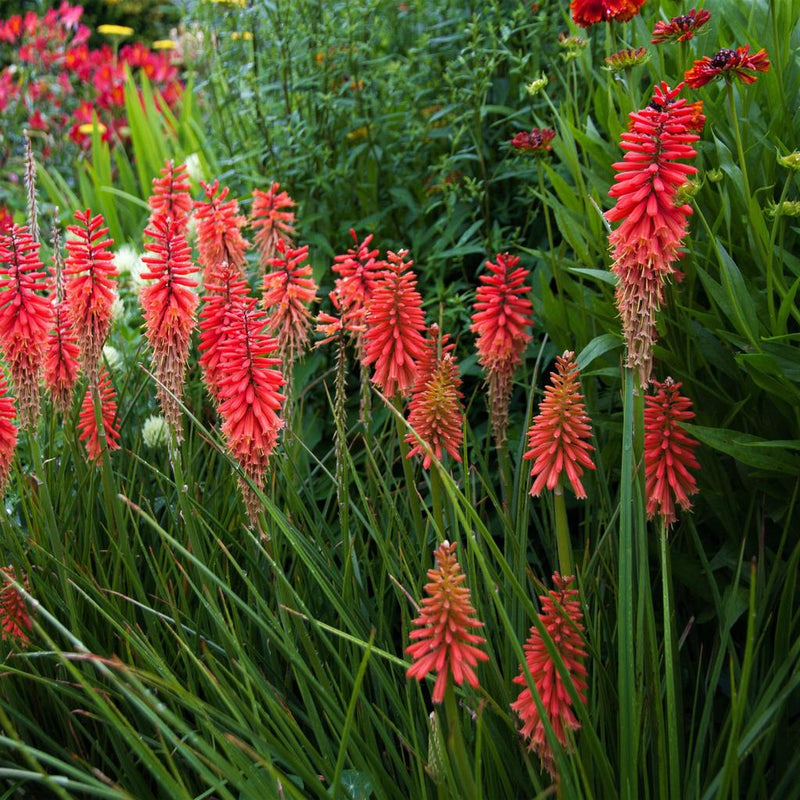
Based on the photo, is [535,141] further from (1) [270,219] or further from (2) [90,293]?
(2) [90,293]

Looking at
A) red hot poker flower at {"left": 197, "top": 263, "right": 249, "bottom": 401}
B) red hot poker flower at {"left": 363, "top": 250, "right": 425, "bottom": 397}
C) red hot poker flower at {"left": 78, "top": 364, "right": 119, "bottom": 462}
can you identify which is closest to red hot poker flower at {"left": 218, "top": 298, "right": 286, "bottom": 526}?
red hot poker flower at {"left": 197, "top": 263, "right": 249, "bottom": 401}

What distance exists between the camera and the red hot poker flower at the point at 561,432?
77.2 inches

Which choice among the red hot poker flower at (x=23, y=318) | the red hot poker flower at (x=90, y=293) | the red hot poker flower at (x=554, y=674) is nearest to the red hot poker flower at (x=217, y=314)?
the red hot poker flower at (x=90, y=293)

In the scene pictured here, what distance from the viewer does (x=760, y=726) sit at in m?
1.87

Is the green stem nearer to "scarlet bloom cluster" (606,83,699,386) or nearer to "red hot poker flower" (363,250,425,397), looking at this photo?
"scarlet bloom cluster" (606,83,699,386)

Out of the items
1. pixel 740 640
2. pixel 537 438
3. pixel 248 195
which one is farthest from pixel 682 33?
pixel 248 195

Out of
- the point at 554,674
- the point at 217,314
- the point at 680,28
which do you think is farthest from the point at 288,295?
the point at 554,674

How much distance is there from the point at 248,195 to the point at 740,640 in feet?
10.9

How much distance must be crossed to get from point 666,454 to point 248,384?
945 millimetres

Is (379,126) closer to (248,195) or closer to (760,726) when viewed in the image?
(248,195)

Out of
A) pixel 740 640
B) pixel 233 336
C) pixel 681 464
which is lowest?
pixel 740 640

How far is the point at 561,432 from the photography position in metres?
1.99

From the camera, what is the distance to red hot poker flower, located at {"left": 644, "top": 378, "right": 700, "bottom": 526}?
2.14m

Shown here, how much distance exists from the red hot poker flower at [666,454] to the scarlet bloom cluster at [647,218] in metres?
0.26
